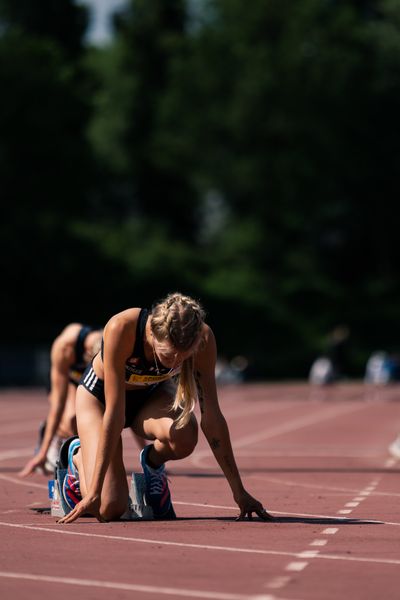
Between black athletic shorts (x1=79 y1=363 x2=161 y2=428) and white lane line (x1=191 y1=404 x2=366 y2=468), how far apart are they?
5682mm

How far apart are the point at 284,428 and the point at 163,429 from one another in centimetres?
1575

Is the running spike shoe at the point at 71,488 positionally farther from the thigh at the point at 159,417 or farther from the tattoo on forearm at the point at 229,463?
the tattoo on forearm at the point at 229,463

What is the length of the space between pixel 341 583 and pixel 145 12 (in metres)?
81.1

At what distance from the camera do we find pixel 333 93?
7488 cm

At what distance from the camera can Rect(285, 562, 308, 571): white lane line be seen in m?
7.71

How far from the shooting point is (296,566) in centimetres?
782

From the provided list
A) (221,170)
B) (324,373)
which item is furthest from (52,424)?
(221,170)

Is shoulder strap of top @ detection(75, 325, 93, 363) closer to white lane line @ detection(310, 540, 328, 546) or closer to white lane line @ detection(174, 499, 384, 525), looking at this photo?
white lane line @ detection(174, 499, 384, 525)

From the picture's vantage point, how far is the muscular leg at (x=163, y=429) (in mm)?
10094

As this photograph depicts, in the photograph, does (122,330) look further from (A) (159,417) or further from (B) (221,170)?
(B) (221,170)

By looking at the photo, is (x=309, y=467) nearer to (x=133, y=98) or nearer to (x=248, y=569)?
(x=248, y=569)

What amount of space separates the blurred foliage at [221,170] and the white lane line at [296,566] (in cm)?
5520

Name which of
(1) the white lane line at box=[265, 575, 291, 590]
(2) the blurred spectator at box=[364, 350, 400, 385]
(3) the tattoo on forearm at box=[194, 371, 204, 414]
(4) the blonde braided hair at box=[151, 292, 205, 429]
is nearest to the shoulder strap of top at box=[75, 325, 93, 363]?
(3) the tattoo on forearm at box=[194, 371, 204, 414]

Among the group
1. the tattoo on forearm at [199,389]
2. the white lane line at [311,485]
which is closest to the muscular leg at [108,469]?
the tattoo on forearm at [199,389]
